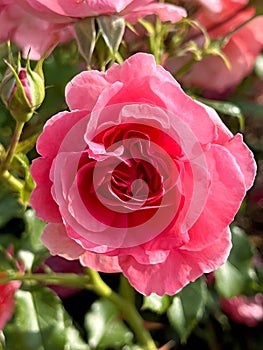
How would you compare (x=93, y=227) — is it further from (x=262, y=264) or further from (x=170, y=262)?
(x=262, y=264)

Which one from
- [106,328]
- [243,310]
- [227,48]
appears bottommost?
[243,310]

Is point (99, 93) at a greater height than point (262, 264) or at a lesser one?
greater

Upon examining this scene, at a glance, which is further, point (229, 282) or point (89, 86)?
point (229, 282)

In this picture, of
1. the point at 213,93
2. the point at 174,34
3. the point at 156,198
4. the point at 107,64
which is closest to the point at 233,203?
the point at 156,198

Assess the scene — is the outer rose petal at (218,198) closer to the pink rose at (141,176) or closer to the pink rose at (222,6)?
the pink rose at (141,176)

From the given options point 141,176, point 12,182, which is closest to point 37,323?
point 12,182

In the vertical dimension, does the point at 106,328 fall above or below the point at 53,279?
below

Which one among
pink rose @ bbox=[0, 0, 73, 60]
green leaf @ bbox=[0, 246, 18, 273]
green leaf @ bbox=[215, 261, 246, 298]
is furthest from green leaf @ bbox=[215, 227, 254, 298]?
pink rose @ bbox=[0, 0, 73, 60]

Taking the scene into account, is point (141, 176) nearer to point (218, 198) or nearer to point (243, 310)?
point (218, 198)
